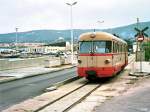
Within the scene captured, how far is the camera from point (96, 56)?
26.0 m

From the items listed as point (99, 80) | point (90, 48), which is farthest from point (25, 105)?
point (99, 80)

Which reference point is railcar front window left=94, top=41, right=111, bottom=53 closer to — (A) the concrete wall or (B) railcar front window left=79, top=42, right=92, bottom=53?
(B) railcar front window left=79, top=42, right=92, bottom=53

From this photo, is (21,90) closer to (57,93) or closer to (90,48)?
(57,93)

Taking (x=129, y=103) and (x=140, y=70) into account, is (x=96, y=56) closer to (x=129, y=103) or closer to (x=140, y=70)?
(x=129, y=103)

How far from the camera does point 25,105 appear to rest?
16.3 metres

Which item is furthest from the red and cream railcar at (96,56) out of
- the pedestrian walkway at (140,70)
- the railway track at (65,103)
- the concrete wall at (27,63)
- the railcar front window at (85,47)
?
the concrete wall at (27,63)

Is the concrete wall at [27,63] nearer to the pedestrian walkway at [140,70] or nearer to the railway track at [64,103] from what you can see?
the pedestrian walkway at [140,70]

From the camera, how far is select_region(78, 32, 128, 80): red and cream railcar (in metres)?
26.0

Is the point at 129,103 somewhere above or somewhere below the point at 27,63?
below

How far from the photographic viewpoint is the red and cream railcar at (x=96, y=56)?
2605cm

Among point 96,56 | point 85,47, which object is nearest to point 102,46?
point 96,56

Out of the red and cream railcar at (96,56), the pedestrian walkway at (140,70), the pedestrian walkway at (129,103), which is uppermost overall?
the red and cream railcar at (96,56)

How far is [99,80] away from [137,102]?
12147mm

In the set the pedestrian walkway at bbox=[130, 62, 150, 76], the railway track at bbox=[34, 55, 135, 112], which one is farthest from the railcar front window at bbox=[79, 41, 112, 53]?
the pedestrian walkway at bbox=[130, 62, 150, 76]
